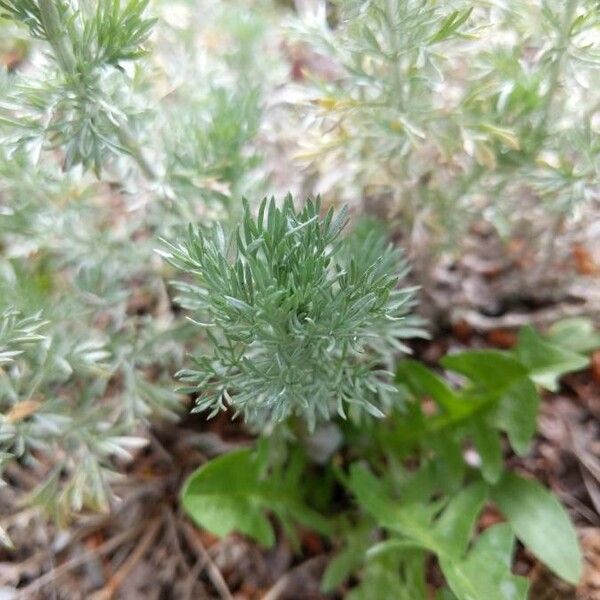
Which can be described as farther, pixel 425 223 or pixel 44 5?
pixel 425 223

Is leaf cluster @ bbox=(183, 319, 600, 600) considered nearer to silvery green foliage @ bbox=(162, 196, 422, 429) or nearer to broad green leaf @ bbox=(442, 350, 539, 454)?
broad green leaf @ bbox=(442, 350, 539, 454)

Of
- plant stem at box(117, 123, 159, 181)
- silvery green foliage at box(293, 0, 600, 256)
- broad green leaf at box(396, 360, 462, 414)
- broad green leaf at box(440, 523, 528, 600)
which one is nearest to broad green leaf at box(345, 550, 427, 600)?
broad green leaf at box(440, 523, 528, 600)

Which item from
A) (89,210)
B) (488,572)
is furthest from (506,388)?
(89,210)

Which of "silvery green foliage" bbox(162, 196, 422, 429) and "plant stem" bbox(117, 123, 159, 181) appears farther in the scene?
"plant stem" bbox(117, 123, 159, 181)

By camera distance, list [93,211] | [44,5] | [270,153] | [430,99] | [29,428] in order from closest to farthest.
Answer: [44,5], [29,428], [430,99], [93,211], [270,153]

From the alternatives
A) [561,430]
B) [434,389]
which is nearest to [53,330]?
[434,389]

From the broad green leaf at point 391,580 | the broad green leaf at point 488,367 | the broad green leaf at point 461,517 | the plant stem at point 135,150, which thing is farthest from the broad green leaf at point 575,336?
the plant stem at point 135,150

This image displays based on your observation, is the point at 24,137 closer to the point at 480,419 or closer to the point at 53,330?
the point at 53,330
